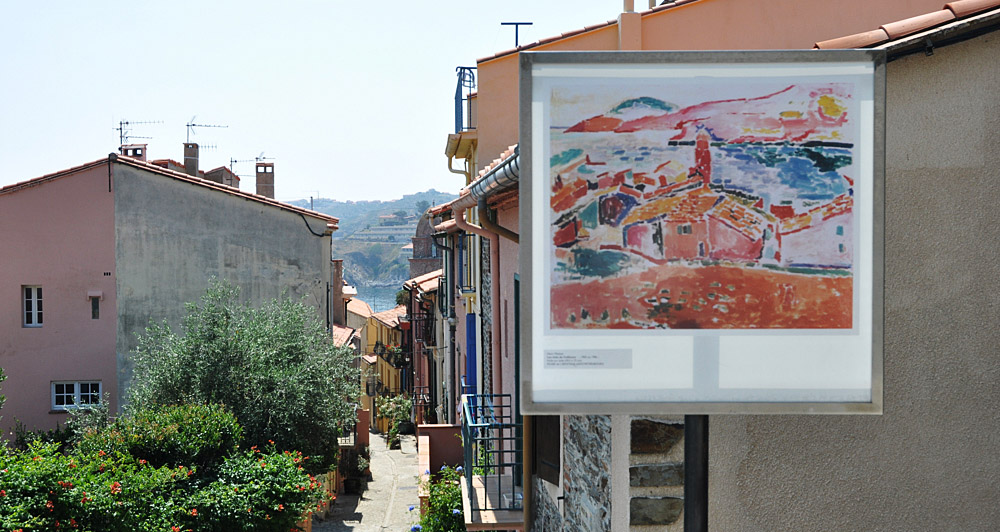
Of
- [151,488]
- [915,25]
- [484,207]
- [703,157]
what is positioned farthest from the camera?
[151,488]

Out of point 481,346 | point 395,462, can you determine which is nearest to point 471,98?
point 481,346

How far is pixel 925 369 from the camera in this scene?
419cm

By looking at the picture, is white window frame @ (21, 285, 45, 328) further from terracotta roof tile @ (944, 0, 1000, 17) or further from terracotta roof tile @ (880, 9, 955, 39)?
terracotta roof tile @ (944, 0, 1000, 17)

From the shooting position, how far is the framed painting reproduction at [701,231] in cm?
333

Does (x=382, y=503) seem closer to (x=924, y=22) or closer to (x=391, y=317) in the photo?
(x=924, y=22)

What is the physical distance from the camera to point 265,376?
16.9m

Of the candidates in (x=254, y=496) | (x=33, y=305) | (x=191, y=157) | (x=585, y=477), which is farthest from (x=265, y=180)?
(x=585, y=477)

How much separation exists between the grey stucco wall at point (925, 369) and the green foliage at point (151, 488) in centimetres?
907

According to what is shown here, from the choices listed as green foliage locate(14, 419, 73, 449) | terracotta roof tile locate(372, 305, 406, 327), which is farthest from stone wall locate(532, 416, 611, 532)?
terracotta roof tile locate(372, 305, 406, 327)

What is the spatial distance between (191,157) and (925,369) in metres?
25.7

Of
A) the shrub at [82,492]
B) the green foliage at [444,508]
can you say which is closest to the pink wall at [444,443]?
the green foliage at [444,508]

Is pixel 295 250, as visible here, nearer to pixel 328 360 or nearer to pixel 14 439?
pixel 328 360

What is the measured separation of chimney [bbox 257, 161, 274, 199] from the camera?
29.7 metres
